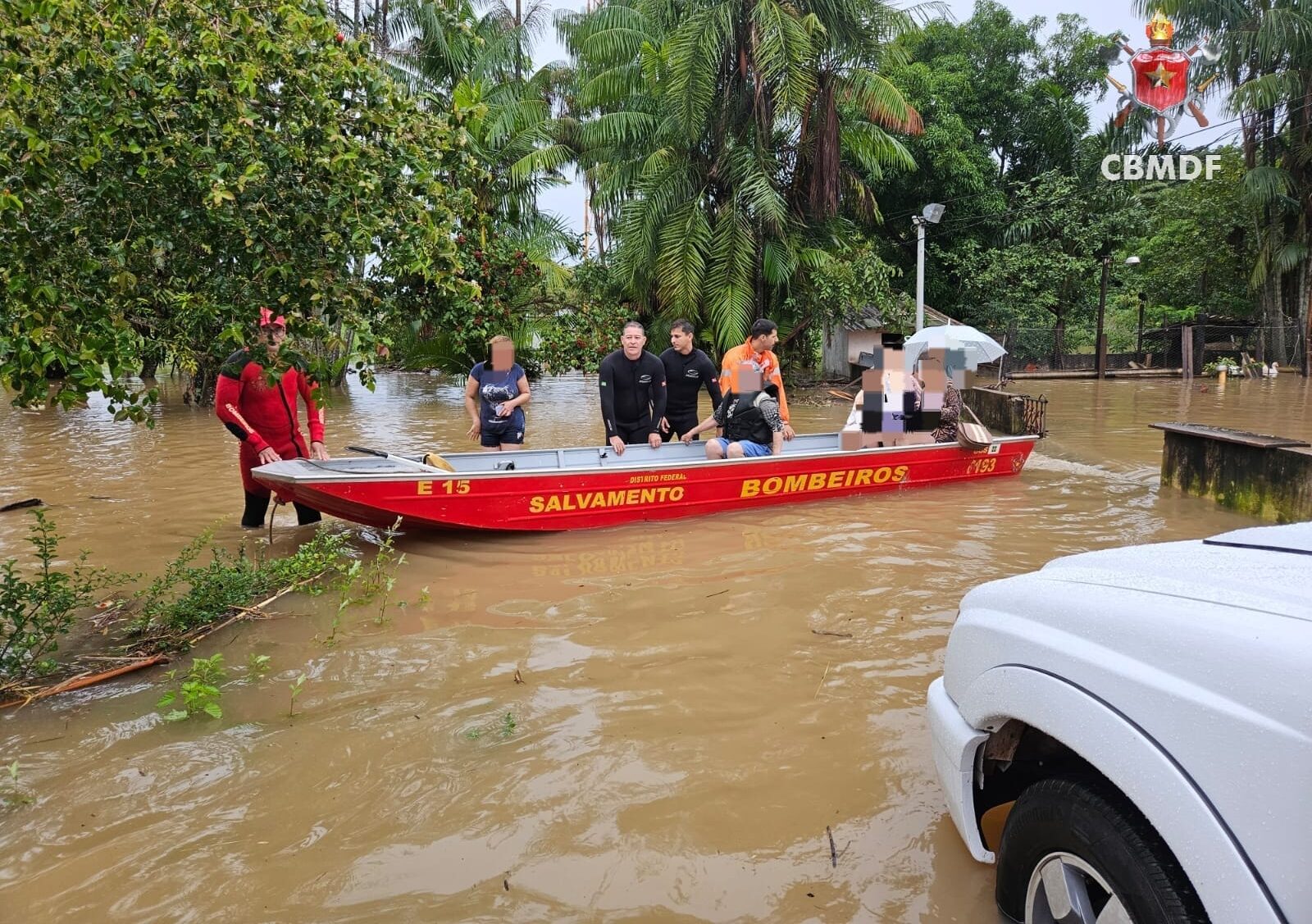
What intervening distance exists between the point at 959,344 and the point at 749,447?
447 cm

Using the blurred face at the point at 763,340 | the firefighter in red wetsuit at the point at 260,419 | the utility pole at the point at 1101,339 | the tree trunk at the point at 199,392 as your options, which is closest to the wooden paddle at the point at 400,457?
the firefighter in red wetsuit at the point at 260,419

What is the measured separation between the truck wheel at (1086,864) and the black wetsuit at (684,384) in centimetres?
680

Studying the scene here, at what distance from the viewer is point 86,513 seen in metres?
9.11

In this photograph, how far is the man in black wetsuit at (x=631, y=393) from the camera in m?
8.41

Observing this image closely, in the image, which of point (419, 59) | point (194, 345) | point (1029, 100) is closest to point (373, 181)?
point (194, 345)

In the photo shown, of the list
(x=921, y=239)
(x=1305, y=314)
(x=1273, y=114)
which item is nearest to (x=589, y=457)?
(x=921, y=239)

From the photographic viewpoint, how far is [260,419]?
7031 mm

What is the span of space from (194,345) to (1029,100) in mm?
31086

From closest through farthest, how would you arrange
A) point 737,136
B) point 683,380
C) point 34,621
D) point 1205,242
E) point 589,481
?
point 34,621
point 589,481
point 683,380
point 737,136
point 1205,242

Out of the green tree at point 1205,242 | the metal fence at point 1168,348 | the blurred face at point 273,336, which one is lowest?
the blurred face at point 273,336

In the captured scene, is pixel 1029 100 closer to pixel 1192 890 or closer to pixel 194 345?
pixel 194 345

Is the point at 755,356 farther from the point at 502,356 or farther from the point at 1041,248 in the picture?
the point at 1041,248

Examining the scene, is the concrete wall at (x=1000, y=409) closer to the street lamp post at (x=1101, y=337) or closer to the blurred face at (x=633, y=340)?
the blurred face at (x=633, y=340)

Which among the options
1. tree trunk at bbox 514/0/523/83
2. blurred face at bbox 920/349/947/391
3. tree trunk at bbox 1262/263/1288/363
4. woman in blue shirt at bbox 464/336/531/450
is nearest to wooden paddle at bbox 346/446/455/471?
woman in blue shirt at bbox 464/336/531/450
